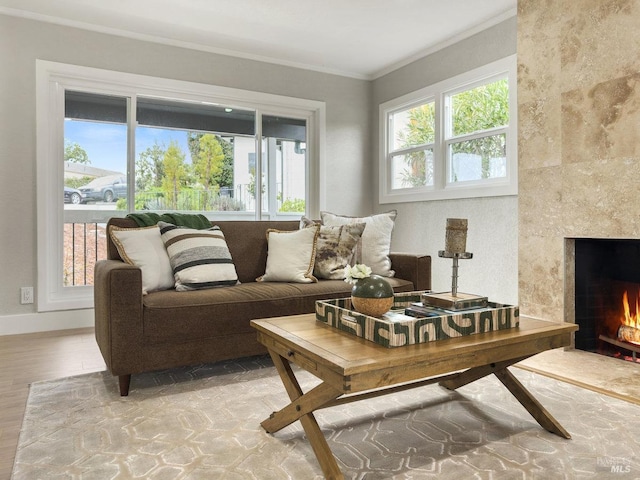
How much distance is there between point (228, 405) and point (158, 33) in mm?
3351

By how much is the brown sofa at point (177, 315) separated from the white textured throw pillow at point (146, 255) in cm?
9

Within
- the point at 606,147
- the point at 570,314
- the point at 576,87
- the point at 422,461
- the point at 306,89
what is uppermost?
the point at 306,89

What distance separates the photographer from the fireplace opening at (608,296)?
9.07ft

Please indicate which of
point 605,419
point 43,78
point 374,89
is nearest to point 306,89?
point 374,89

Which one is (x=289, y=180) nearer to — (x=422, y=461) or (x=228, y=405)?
(x=228, y=405)

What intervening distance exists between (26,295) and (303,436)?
9.64 feet

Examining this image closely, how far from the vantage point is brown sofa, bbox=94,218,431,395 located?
7.17 feet

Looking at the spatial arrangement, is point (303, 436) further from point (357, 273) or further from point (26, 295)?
point (26, 295)

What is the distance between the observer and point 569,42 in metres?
2.88

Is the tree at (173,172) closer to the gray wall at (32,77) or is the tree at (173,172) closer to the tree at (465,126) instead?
the gray wall at (32,77)

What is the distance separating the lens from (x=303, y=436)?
1.77 metres

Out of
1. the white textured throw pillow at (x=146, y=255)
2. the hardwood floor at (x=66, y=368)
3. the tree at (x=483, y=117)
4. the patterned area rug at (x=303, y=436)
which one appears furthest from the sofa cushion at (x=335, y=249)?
the tree at (x=483, y=117)

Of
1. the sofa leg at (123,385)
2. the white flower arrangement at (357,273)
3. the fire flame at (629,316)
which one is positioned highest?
the white flower arrangement at (357,273)

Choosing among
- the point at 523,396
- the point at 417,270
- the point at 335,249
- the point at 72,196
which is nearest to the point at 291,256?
the point at 335,249
